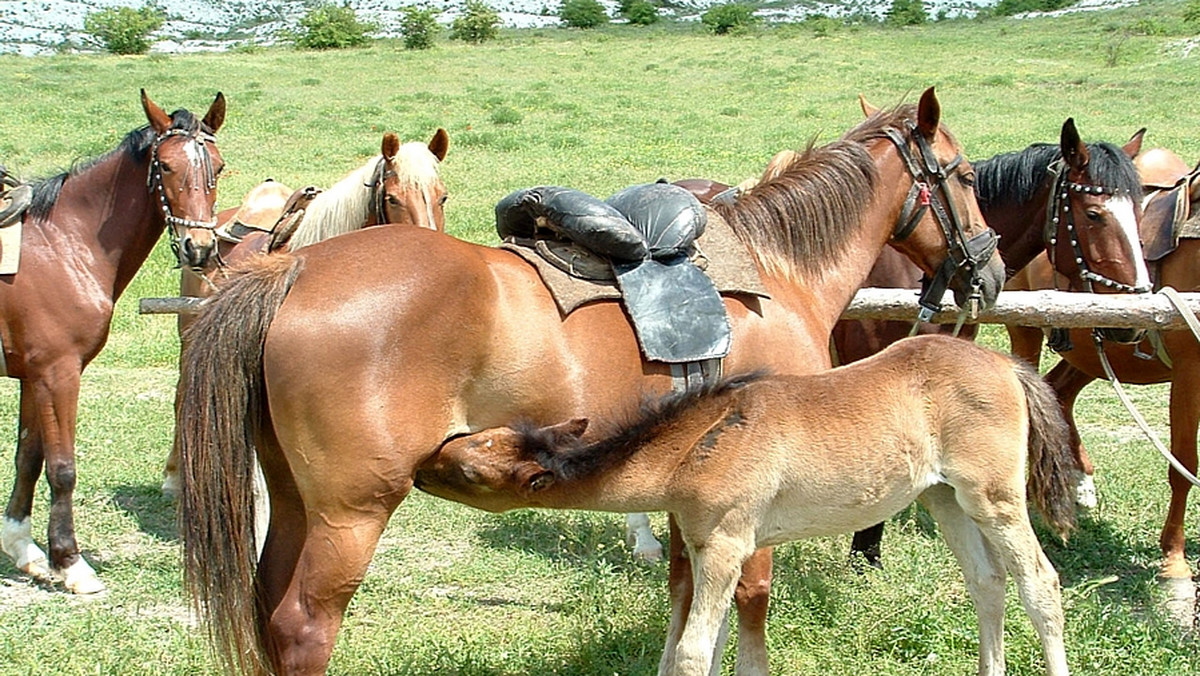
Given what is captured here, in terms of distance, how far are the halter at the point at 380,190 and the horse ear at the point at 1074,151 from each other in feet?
11.0

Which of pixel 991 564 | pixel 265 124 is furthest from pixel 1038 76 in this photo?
pixel 991 564

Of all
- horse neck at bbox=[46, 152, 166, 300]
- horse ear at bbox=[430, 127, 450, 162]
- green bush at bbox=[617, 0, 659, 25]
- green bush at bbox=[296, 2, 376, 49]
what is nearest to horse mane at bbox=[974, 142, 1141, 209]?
horse ear at bbox=[430, 127, 450, 162]

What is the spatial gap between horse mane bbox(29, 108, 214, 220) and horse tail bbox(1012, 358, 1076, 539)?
4.36 meters

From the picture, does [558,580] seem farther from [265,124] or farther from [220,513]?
[265,124]

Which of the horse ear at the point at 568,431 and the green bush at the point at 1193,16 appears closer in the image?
the horse ear at the point at 568,431

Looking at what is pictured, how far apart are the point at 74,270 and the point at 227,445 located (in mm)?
3032

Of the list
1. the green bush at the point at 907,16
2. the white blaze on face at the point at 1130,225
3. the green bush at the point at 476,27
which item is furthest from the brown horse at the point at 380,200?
the green bush at the point at 907,16

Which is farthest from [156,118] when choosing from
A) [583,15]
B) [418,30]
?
[583,15]

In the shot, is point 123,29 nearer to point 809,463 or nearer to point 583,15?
point 583,15

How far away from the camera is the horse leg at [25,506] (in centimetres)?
577

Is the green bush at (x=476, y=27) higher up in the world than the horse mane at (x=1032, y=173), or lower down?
lower down

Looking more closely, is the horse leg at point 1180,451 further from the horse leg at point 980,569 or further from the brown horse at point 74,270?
the brown horse at point 74,270

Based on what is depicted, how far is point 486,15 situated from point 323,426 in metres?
42.4

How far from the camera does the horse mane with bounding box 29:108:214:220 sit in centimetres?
588
